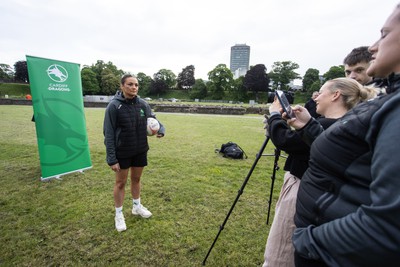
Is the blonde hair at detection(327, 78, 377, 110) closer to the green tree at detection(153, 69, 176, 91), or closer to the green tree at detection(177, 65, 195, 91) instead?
the green tree at detection(153, 69, 176, 91)

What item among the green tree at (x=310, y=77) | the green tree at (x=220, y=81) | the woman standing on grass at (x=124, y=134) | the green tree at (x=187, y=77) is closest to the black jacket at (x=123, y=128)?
the woman standing on grass at (x=124, y=134)

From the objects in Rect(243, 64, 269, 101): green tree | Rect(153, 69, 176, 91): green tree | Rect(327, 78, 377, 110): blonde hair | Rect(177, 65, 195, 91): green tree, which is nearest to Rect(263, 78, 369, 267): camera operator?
Rect(327, 78, 377, 110): blonde hair

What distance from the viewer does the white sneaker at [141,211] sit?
3936 millimetres

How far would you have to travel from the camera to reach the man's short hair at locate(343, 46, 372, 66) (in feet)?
9.79

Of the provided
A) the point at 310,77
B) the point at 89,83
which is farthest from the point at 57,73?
the point at 310,77

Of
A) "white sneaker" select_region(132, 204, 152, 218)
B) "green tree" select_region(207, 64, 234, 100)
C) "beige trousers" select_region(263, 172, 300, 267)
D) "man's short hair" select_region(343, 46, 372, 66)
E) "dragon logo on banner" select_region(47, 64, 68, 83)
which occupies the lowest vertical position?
"white sneaker" select_region(132, 204, 152, 218)

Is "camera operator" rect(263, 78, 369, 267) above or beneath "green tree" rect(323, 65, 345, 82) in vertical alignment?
beneath

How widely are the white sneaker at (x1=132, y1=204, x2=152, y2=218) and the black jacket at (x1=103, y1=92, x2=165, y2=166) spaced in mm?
1154

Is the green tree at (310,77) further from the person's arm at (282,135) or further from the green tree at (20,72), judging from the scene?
the green tree at (20,72)

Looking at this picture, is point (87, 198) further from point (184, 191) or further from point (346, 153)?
point (346, 153)

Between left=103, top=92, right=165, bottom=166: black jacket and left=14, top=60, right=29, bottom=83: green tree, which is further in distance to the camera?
left=14, top=60, right=29, bottom=83: green tree

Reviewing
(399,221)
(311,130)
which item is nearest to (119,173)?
(311,130)

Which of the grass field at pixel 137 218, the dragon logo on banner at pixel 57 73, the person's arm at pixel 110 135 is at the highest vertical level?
the dragon logo on banner at pixel 57 73

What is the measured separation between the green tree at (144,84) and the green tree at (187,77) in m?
13.7
